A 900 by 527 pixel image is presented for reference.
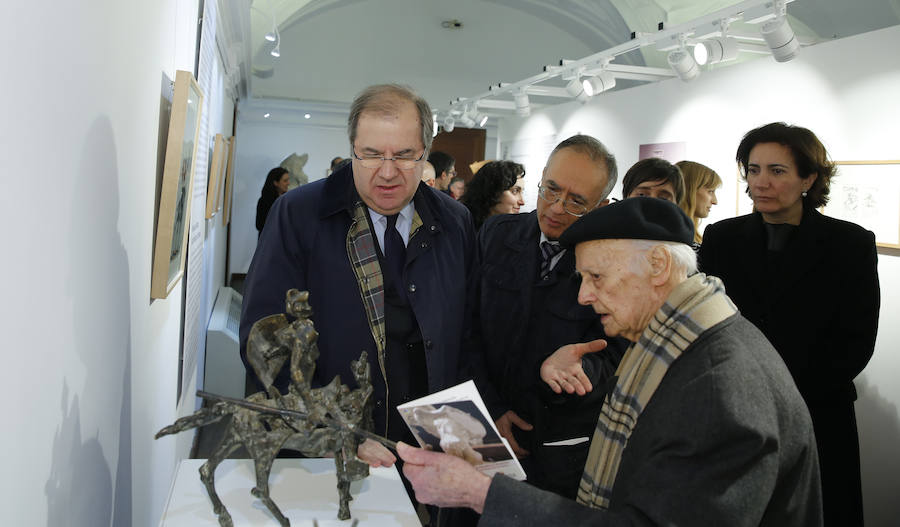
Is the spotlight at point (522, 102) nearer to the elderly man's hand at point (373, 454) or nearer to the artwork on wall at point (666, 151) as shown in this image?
the artwork on wall at point (666, 151)

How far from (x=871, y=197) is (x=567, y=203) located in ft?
11.4

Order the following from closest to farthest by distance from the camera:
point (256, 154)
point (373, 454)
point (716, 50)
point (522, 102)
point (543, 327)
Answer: point (373, 454)
point (543, 327)
point (716, 50)
point (522, 102)
point (256, 154)

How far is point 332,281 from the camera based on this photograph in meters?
2.07

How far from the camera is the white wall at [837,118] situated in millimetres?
4621

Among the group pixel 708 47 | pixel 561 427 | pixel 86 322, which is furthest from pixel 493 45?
pixel 86 322

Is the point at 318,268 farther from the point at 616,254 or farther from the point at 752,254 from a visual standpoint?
the point at 752,254

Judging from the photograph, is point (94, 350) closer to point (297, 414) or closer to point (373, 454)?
point (297, 414)

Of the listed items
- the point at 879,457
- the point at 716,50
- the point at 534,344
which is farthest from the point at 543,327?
the point at 716,50

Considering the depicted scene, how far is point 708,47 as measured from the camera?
5.92 metres

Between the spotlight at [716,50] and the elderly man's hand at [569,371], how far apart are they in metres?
4.60

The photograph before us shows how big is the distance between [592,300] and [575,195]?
953 millimetres

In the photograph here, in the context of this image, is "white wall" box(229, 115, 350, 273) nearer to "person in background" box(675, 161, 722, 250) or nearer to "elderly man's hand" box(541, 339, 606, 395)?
"person in background" box(675, 161, 722, 250)

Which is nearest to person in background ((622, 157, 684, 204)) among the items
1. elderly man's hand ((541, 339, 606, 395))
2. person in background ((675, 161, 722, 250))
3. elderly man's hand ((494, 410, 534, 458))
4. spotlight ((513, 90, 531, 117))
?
person in background ((675, 161, 722, 250))

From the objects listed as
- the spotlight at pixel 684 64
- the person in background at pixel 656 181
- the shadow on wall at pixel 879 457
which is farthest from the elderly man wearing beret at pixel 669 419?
the spotlight at pixel 684 64
